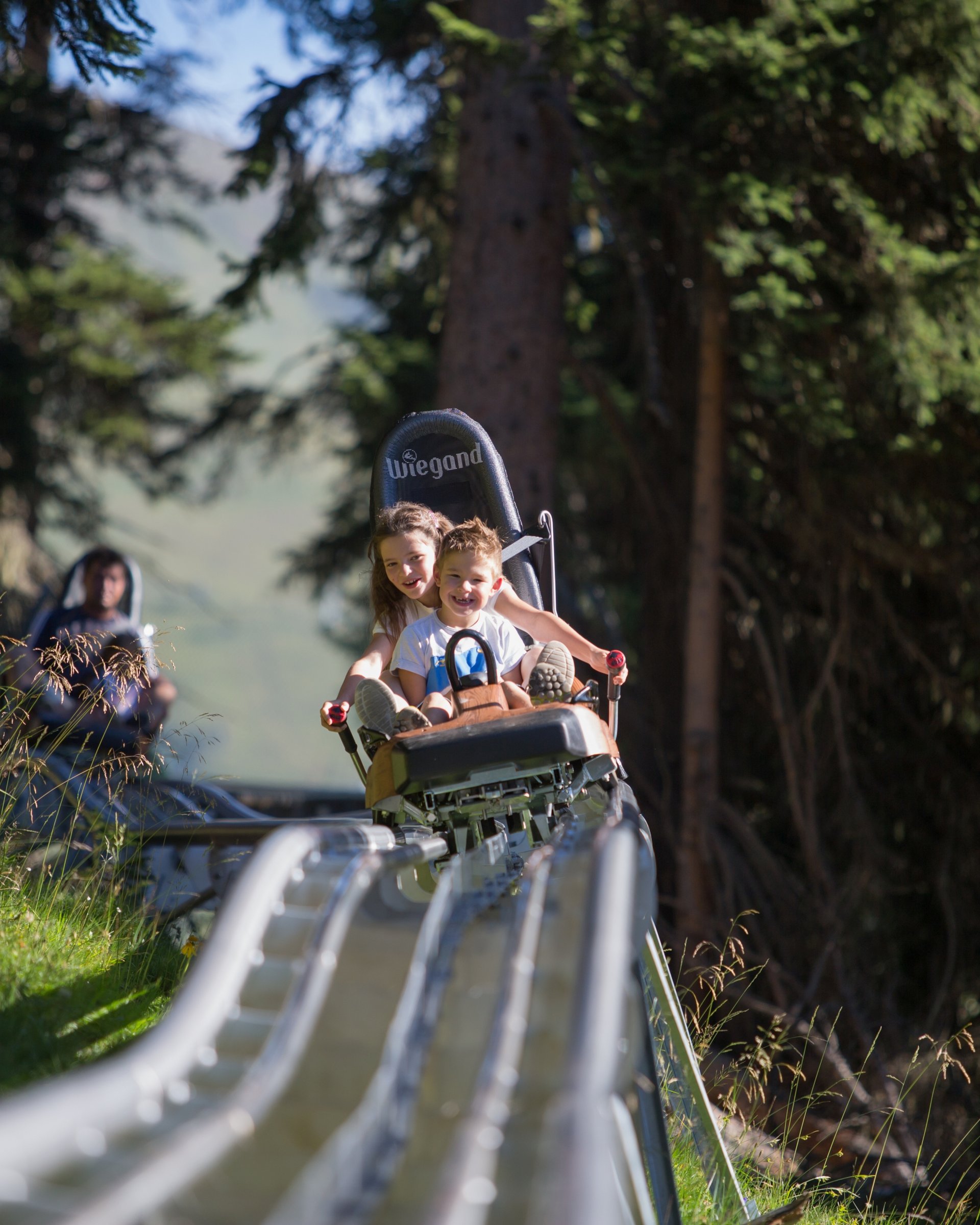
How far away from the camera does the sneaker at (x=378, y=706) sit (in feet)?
9.55

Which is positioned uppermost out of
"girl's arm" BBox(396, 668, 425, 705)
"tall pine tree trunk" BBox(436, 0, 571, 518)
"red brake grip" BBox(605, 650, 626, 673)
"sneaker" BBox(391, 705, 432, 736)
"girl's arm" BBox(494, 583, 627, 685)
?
"tall pine tree trunk" BBox(436, 0, 571, 518)

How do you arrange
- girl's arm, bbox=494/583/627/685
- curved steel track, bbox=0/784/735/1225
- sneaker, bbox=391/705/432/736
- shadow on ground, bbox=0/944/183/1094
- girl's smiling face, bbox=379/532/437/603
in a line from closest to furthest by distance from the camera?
curved steel track, bbox=0/784/735/1225 < shadow on ground, bbox=0/944/183/1094 < sneaker, bbox=391/705/432/736 < girl's smiling face, bbox=379/532/437/603 < girl's arm, bbox=494/583/627/685

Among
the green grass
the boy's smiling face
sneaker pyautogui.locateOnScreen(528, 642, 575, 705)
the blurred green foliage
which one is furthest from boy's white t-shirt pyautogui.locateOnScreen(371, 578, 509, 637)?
the blurred green foliage

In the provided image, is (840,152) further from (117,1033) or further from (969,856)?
(117,1033)

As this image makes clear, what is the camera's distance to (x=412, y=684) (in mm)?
3334

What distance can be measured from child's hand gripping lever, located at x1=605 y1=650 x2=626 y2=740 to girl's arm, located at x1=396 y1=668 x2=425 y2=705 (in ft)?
1.89

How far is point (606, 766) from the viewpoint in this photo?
2877 mm

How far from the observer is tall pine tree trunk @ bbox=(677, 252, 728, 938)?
6.30m

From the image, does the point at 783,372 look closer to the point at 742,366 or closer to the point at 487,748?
the point at 742,366

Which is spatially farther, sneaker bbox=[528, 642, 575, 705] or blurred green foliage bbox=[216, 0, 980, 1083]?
blurred green foliage bbox=[216, 0, 980, 1083]

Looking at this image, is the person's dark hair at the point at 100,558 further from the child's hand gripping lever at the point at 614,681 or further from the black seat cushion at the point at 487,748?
the black seat cushion at the point at 487,748

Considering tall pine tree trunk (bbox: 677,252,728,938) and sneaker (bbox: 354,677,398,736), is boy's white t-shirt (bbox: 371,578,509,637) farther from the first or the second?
tall pine tree trunk (bbox: 677,252,728,938)

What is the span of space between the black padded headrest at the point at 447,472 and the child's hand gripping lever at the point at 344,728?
46.2 inches

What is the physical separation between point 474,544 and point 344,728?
0.68 meters
